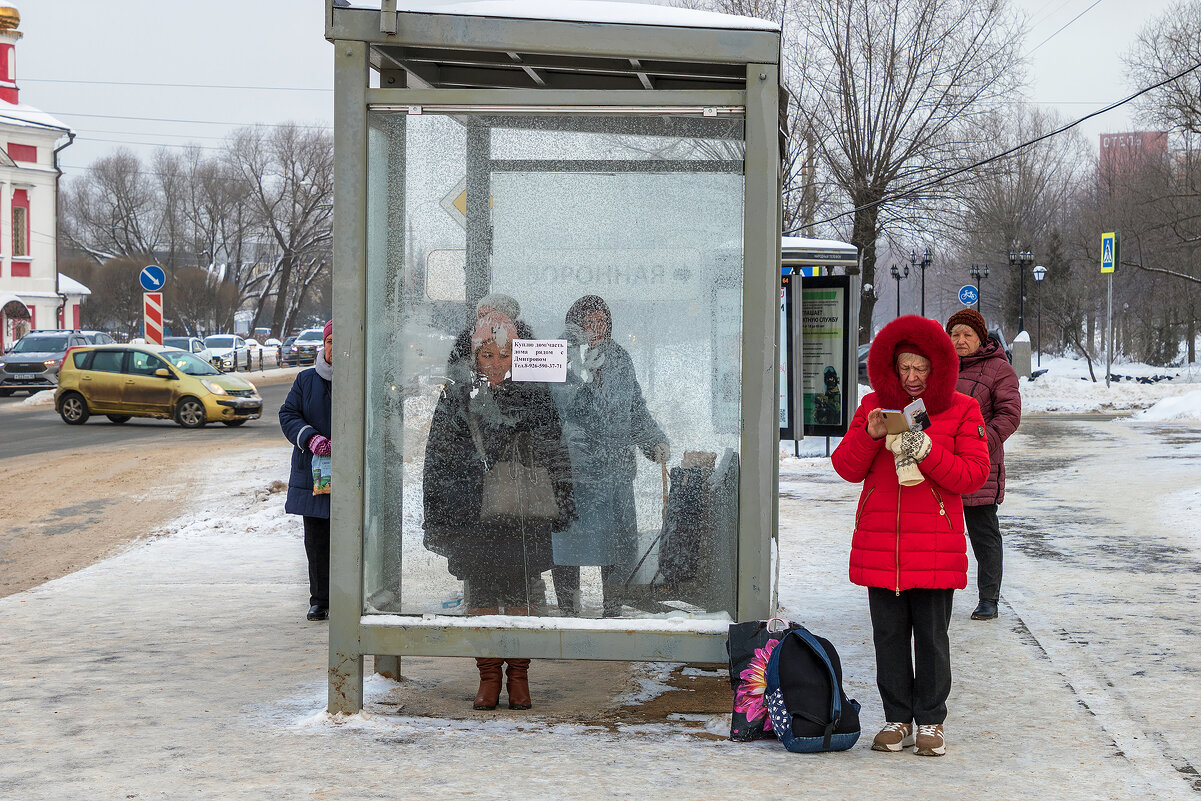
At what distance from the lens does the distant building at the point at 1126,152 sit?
48.8m

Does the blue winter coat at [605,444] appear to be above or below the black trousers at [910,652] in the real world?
above

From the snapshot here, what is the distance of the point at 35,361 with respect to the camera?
112 feet

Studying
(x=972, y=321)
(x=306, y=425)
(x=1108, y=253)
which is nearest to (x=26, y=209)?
(x=1108, y=253)

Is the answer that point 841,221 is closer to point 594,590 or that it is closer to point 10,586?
point 10,586

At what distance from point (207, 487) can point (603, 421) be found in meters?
9.98

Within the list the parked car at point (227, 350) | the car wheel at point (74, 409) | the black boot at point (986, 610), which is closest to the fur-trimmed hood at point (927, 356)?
the black boot at point (986, 610)

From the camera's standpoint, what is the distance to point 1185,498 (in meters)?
11.9

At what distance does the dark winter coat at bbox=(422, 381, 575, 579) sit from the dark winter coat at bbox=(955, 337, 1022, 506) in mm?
Answer: 2994

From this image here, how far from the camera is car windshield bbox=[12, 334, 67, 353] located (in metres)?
35.2

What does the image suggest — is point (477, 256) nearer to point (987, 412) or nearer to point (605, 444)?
point (605, 444)

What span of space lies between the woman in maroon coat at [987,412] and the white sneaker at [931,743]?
258 cm

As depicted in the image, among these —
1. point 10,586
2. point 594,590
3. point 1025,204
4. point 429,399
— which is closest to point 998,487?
point 594,590

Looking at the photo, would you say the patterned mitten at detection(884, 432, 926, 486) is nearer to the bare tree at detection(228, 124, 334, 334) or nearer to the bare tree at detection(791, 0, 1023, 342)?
the bare tree at detection(791, 0, 1023, 342)

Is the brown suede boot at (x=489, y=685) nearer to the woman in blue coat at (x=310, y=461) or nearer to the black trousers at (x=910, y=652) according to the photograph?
the black trousers at (x=910, y=652)
